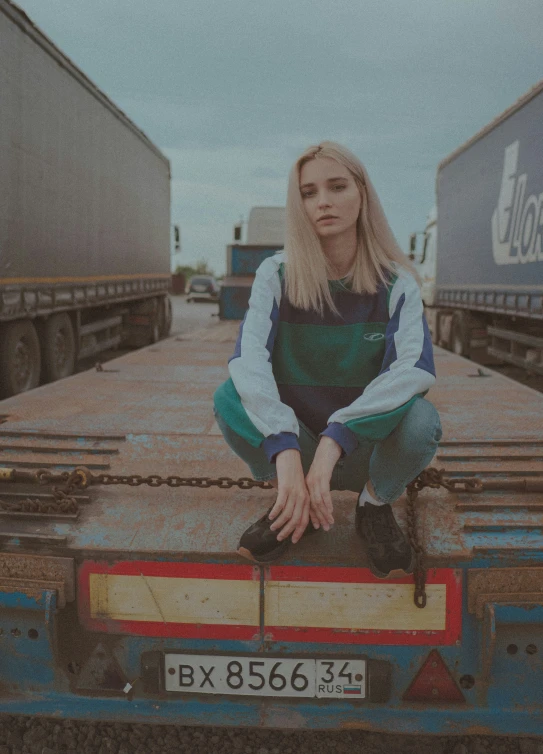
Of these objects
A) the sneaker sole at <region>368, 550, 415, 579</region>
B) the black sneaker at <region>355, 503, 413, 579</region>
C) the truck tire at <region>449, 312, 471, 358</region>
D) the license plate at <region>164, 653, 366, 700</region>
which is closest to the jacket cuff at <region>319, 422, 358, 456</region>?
the black sneaker at <region>355, 503, 413, 579</region>

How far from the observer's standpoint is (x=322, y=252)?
2.17 m

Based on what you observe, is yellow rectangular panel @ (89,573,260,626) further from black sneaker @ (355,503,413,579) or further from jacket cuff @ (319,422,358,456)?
jacket cuff @ (319,422,358,456)

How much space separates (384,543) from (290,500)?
281 millimetres

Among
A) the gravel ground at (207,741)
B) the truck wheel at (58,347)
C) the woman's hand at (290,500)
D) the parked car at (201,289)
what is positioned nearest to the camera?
the woman's hand at (290,500)

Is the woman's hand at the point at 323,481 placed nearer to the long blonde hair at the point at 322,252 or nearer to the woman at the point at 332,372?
the woman at the point at 332,372

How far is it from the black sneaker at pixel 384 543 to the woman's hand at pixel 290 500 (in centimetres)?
21

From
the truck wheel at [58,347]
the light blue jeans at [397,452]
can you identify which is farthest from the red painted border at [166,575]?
the truck wheel at [58,347]

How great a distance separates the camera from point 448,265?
1353cm

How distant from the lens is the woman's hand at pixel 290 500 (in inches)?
70.7

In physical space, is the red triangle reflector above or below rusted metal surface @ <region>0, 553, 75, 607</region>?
below

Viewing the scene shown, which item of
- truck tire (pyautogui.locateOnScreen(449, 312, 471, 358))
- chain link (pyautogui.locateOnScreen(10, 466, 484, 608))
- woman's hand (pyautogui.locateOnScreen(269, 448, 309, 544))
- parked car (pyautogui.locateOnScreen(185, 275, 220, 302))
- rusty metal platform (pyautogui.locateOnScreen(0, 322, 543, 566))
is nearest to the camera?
woman's hand (pyautogui.locateOnScreen(269, 448, 309, 544))

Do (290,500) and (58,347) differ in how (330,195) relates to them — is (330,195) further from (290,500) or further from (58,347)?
(58,347)

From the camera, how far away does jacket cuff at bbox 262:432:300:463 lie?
1840 millimetres

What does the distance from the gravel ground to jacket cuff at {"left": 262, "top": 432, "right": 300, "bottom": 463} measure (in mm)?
1045
